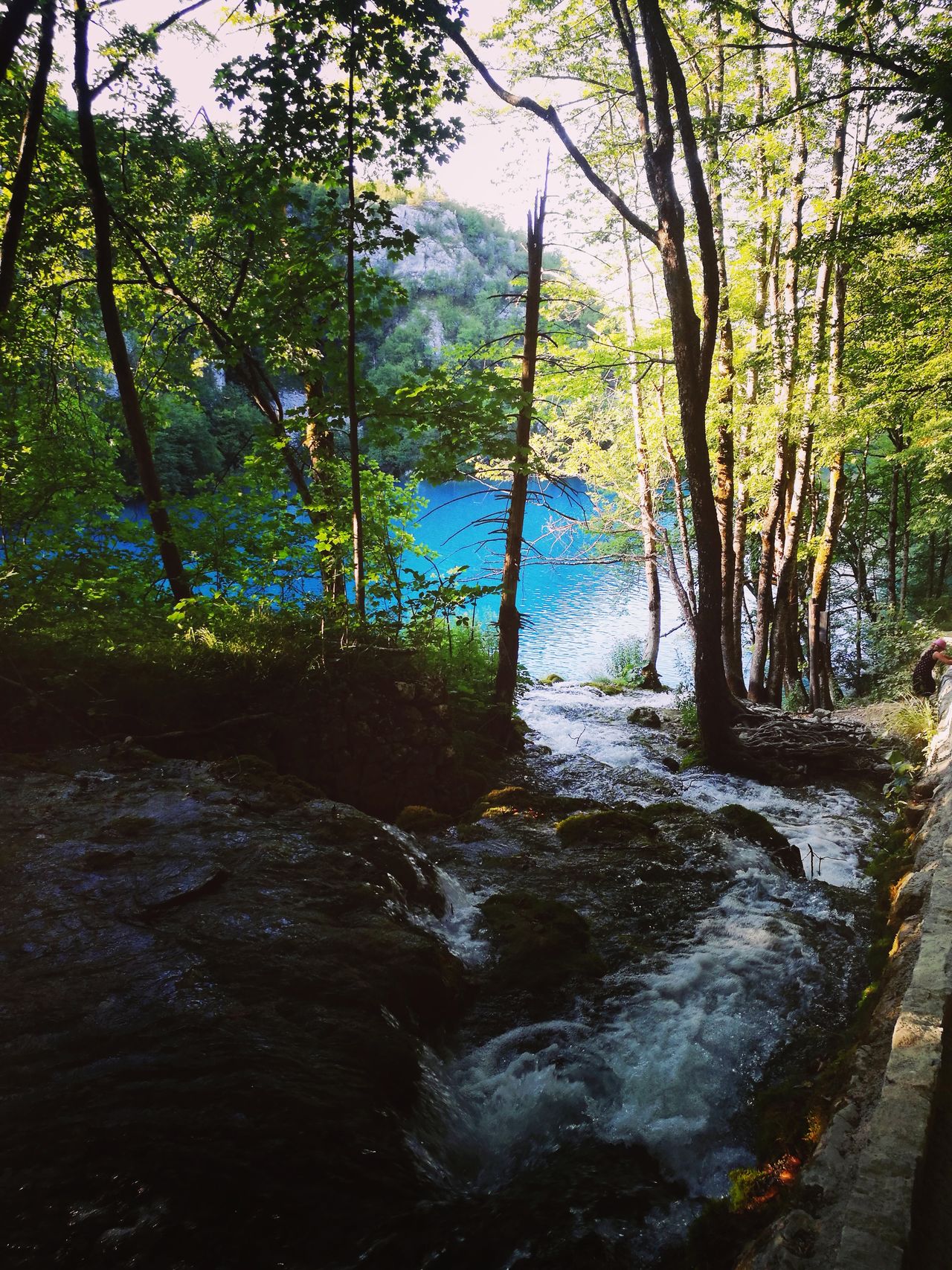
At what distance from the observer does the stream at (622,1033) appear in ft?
7.10

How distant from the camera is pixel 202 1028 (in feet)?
7.43

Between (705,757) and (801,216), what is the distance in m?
9.39

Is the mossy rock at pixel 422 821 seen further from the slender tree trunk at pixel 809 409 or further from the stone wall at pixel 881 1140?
the slender tree trunk at pixel 809 409

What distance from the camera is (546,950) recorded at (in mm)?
3650

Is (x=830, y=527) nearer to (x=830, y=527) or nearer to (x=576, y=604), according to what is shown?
(x=830, y=527)

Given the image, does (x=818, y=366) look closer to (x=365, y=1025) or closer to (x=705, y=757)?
(x=705, y=757)

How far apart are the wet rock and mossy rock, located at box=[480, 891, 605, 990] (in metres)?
0.41

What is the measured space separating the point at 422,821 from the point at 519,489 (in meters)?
5.20

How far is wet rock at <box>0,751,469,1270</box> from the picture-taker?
5.49ft

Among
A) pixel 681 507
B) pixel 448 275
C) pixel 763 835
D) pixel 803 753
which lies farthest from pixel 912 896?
pixel 448 275

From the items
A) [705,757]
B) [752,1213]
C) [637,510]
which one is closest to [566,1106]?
[752,1213]

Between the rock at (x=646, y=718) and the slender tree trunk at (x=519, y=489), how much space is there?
9.42ft

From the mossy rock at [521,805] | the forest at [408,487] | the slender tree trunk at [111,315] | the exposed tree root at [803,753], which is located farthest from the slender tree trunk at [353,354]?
the exposed tree root at [803,753]

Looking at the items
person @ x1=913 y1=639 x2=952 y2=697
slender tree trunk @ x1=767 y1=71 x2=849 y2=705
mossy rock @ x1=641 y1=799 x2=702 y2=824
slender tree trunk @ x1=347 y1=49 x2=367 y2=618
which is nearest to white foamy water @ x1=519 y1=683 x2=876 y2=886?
mossy rock @ x1=641 y1=799 x2=702 y2=824
